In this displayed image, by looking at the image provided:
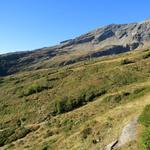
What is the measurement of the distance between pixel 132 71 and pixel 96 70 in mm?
12540

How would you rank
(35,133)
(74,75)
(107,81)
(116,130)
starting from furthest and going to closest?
1. (74,75)
2. (107,81)
3. (35,133)
4. (116,130)

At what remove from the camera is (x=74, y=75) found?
252ft

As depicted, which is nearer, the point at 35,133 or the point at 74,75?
the point at 35,133

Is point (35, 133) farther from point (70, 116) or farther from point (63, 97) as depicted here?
point (63, 97)

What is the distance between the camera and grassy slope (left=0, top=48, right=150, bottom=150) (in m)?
39.0

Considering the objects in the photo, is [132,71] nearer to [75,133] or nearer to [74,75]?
[74,75]

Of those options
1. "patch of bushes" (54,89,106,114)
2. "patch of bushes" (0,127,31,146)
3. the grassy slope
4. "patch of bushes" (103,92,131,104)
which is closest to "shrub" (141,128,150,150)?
the grassy slope

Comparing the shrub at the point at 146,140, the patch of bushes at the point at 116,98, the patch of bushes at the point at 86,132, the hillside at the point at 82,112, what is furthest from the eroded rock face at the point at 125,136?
the patch of bushes at the point at 116,98

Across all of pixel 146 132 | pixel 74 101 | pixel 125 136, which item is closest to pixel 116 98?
pixel 74 101

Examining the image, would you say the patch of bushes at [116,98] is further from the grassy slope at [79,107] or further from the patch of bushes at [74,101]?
the patch of bushes at [74,101]

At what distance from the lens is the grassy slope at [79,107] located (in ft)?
128

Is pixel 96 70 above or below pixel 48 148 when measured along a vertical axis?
above

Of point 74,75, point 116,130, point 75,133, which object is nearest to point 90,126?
point 75,133

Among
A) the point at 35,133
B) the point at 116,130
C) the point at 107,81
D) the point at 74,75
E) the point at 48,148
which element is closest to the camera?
the point at 116,130
